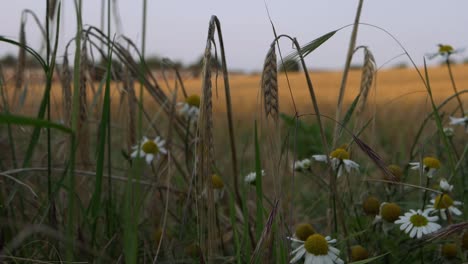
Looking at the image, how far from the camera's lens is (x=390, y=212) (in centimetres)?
94

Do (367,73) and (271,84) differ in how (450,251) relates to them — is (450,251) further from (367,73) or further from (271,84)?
(271,84)

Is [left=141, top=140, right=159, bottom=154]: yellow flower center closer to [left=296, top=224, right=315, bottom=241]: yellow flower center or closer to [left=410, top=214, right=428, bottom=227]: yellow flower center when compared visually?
[left=296, top=224, right=315, bottom=241]: yellow flower center

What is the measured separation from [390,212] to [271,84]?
1.39 feet

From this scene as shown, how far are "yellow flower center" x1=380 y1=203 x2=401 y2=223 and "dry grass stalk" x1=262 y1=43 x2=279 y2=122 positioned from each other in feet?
1.33

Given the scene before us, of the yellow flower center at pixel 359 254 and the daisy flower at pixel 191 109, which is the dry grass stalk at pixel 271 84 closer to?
the yellow flower center at pixel 359 254

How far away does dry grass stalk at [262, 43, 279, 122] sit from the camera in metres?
0.62

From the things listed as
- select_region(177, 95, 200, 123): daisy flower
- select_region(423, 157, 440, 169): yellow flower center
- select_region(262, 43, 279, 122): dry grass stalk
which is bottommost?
select_region(423, 157, 440, 169): yellow flower center

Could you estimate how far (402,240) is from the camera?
0.96 metres

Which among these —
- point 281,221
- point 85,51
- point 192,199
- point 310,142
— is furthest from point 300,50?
point 310,142

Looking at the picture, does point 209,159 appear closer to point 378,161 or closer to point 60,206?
point 378,161

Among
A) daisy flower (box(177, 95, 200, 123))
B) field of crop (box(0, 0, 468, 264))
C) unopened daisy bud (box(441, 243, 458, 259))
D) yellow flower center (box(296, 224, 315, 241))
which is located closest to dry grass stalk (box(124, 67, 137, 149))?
field of crop (box(0, 0, 468, 264))

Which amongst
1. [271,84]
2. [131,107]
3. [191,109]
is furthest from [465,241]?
[191,109]

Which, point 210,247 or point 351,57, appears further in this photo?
point 351,57

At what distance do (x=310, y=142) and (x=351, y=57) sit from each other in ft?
5.65
